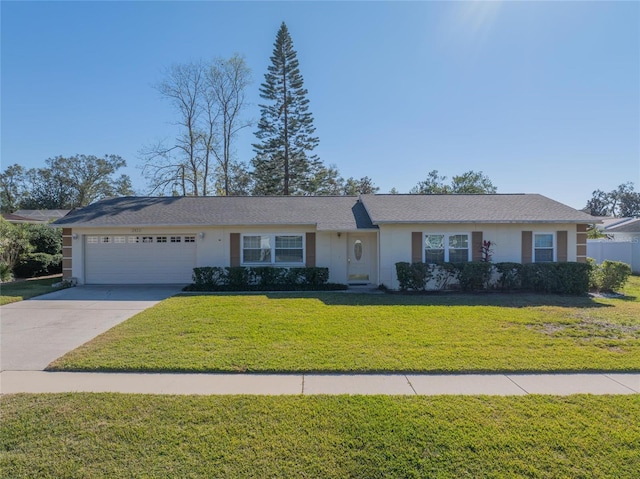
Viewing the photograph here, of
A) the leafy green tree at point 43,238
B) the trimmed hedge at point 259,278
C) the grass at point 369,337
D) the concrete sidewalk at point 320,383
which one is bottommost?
the concrete sidewalk at point 320,383

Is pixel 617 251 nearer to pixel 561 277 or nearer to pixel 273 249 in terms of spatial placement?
pixel 561 277

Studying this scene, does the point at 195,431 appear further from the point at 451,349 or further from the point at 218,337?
the point at 451,349

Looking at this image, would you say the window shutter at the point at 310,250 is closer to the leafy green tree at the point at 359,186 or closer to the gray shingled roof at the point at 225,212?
the gray shingled roof at the point at 225,212

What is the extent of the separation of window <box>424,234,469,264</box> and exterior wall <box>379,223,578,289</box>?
0.22 metres

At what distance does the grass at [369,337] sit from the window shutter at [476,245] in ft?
8.80

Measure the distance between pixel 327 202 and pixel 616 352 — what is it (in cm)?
1152

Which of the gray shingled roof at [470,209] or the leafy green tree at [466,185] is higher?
the leafy green tree at [466,185]

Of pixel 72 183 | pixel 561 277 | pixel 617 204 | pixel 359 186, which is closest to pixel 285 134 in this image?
pixel 359 186

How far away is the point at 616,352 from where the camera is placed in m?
5.50

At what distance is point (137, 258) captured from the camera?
1341cm

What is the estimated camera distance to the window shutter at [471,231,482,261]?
12.2 m

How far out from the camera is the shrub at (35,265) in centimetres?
1554

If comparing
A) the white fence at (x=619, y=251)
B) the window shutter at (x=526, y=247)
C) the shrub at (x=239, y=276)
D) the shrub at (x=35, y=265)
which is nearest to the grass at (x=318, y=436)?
the shrub at (x=239, y=276)

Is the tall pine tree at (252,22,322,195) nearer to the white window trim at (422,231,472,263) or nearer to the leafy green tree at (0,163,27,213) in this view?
the white window trim at (422,231,472,263)
